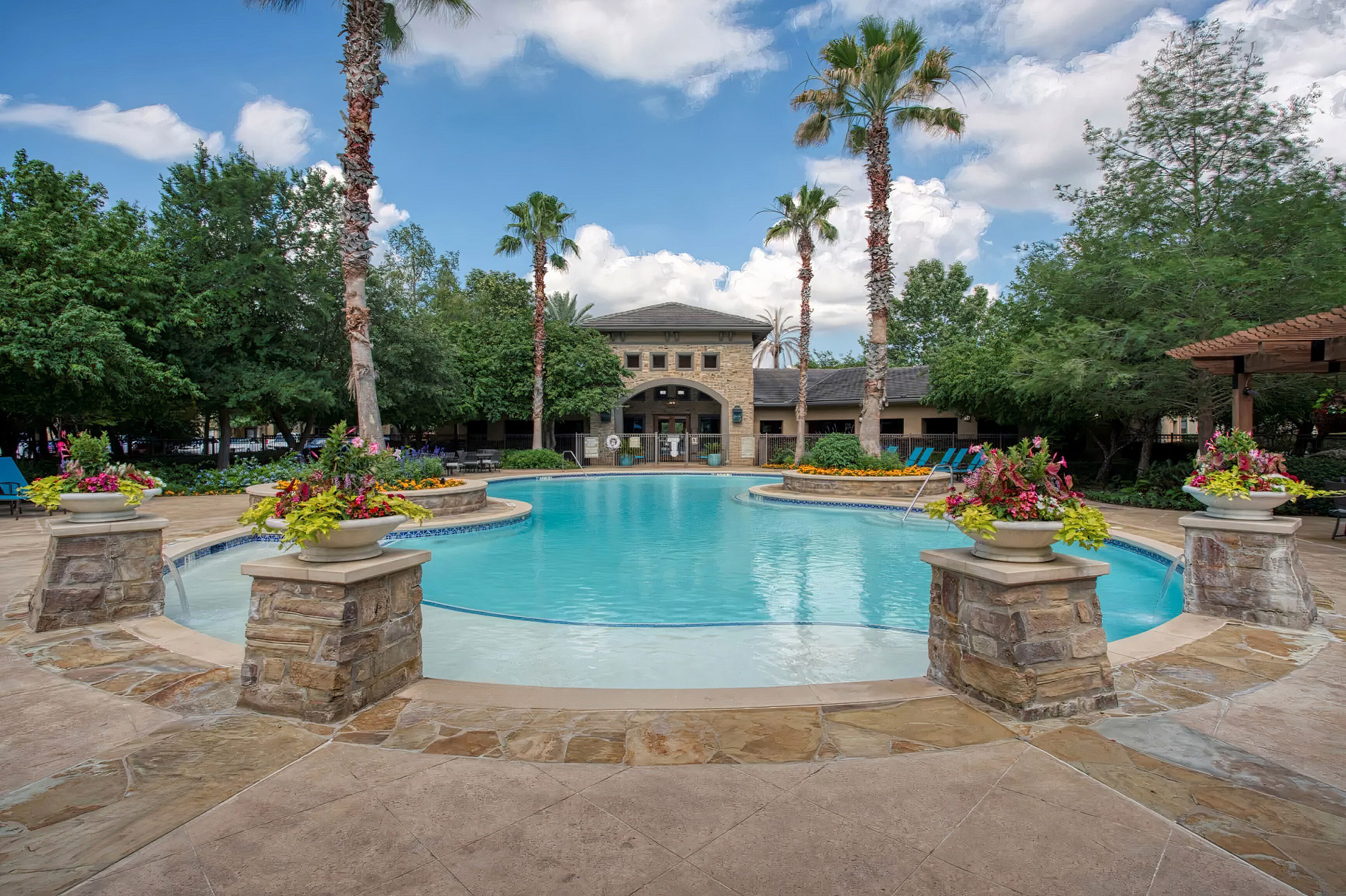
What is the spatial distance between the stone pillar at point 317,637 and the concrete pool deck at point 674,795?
0.42ft

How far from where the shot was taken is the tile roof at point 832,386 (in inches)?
1043

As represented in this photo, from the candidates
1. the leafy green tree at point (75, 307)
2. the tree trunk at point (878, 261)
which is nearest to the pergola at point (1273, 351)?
the tree trunk at point (878, 261)

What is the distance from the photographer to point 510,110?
17.1 metres

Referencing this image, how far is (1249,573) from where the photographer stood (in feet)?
15.9

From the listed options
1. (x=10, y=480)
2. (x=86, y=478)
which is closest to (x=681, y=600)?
(x=86, y=478)

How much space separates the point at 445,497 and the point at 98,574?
654 cm

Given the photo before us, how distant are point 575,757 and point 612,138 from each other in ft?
65.7

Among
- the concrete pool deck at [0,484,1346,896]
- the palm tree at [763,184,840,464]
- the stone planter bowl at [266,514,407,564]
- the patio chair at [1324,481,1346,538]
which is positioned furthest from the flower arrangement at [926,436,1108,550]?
the palm tree at [763,184,840,464]

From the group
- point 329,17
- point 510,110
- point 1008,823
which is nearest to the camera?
point 1008,823

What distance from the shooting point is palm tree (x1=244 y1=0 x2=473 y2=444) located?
33.3 feet

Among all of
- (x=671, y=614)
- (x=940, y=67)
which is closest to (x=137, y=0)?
(x=671, y=614)

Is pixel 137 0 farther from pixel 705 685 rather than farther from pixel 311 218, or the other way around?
pixel 705 685

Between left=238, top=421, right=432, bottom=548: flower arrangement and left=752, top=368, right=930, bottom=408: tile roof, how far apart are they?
2369cm

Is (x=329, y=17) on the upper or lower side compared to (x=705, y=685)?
upper
